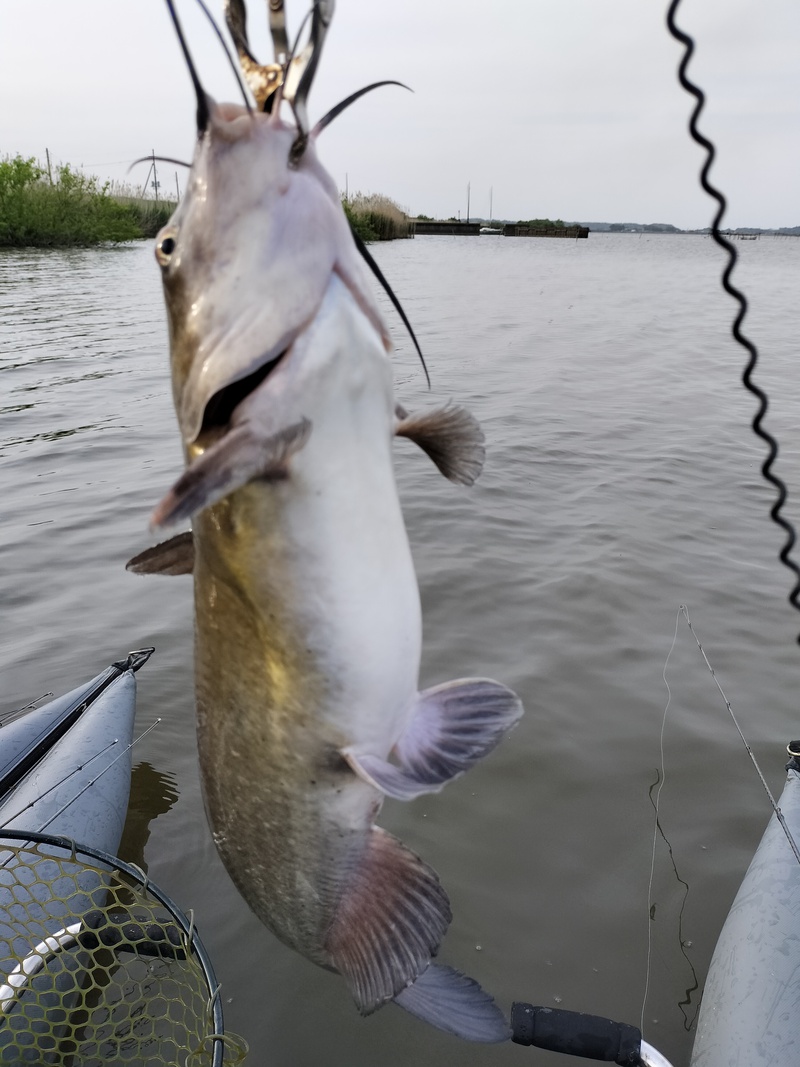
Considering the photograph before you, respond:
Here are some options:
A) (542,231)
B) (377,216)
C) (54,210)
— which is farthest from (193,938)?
(542,231)

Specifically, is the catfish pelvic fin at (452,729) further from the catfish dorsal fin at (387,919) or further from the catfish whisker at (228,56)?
the catfish whisker at (228,56)

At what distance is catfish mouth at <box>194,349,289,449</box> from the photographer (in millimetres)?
Result: 1264

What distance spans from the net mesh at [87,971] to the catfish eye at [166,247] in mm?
1727

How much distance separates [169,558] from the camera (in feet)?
5.60

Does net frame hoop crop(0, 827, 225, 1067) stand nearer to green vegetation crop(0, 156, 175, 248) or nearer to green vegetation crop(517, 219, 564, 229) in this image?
green vegetation crop(0, 156, 175, 248)

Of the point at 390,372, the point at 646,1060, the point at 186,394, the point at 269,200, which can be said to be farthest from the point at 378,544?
the point at 646,1060

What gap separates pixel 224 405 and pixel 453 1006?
4.34 feet

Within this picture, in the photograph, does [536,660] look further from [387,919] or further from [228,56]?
[228,56]

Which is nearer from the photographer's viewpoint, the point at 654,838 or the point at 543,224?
the point at 654,838

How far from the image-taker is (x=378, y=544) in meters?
1.38

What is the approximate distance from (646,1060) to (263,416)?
202 cm

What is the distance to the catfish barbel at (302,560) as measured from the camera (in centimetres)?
120

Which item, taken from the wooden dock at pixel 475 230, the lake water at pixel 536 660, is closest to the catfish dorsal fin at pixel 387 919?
the lake water at pixel 536 660

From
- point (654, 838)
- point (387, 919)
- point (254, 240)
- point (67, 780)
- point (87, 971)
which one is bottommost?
point (654, 838)
